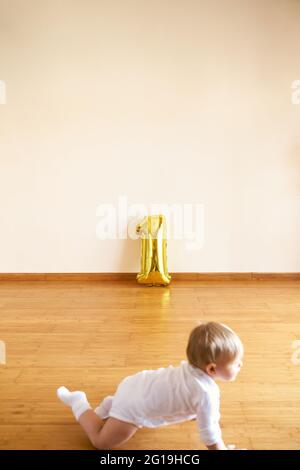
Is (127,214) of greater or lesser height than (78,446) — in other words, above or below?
above

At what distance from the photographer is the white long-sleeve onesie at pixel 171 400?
1.36 metres

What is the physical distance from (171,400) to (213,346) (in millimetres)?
208

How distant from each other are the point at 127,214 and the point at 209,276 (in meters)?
0.94

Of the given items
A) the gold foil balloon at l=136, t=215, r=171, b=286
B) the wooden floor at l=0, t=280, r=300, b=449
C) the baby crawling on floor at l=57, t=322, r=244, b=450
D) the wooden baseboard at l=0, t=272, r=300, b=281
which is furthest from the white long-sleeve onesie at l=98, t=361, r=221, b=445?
the wooden baseboard at l=0, t=272, r=300, b=281

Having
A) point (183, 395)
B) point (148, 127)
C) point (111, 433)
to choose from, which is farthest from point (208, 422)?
point (148, 127)

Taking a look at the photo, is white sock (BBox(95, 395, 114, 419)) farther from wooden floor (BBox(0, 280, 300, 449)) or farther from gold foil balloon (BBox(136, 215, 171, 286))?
gold foil balloon (BBox(136, 215, 171, 286))

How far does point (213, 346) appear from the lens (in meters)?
1.36

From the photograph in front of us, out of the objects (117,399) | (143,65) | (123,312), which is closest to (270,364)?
(117,399)

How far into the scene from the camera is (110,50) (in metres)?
4.39

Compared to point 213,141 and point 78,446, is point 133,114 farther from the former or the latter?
point 78,446

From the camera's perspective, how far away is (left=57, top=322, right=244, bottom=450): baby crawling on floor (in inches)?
53.7

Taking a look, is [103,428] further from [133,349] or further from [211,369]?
[133,349]

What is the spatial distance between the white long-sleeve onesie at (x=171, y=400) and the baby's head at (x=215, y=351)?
0.03 metres
